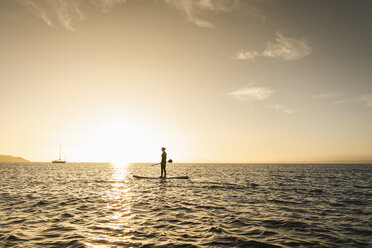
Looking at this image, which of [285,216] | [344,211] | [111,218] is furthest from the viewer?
[344,211]

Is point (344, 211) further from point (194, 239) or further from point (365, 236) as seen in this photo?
point (194, 239)

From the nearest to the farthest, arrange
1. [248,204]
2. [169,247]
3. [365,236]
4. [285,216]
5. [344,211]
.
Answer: [169,247] < [365,236] < [285,216] < [344,211] < [248,204]

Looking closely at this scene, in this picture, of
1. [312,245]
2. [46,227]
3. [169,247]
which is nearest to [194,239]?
[169,247]

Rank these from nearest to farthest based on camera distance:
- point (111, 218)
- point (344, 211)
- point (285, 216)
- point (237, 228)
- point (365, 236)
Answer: point (365, 236) < point (237, 228) < point (111, 218) < point (285, 216) < point (344, 211)

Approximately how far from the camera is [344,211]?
14.0m

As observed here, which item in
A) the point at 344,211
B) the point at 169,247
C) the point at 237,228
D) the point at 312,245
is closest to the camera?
the point at 169,247

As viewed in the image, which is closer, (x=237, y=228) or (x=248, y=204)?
(x=237, y=228)

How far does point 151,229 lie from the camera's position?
9617 mm

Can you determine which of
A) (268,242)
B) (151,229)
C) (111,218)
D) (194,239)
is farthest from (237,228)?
(111,218)

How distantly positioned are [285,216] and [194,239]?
248 inches

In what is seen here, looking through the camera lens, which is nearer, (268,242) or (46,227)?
(268,242)

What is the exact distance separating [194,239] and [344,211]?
10733 mm

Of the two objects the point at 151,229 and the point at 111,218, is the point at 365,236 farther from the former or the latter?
the point at 111,218

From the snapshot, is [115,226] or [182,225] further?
[182,225]
